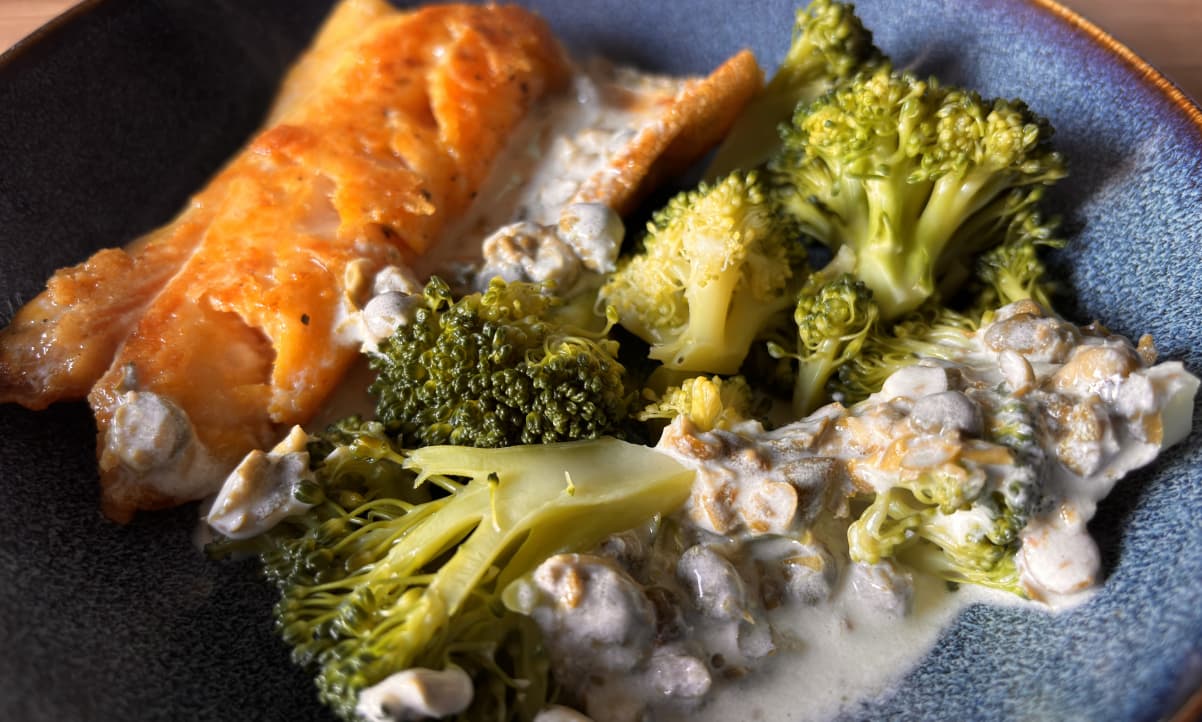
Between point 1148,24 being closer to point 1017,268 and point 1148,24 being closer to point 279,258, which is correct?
point 1017,268

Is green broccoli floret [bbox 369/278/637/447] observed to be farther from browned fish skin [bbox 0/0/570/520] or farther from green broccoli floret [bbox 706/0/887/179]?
green broccoli floret [bbox 706/0/887/179]

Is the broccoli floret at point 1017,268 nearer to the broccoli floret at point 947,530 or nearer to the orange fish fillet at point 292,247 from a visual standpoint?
the broccoli floret at point 947,530

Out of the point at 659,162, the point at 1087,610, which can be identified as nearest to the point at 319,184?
the point at 659,162

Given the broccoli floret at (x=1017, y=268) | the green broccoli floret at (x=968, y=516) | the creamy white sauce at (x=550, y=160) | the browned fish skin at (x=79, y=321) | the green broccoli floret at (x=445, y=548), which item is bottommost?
the browned fish skin at (x=79, y=321)

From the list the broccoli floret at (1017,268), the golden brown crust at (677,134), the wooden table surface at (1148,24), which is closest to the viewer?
the broccoli floret at (1017,268)

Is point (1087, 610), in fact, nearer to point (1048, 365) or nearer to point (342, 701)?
point (1048, 365)

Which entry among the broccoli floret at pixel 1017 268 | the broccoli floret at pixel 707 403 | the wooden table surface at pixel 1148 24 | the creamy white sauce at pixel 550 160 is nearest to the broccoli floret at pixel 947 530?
the broccoli floret at pixel 707 403

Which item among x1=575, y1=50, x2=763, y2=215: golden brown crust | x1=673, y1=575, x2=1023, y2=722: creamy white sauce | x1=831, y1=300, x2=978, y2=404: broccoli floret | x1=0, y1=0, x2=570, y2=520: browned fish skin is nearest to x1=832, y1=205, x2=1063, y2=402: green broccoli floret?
x1=831, y1=300, x2=978, y2=404: broccoli floret
